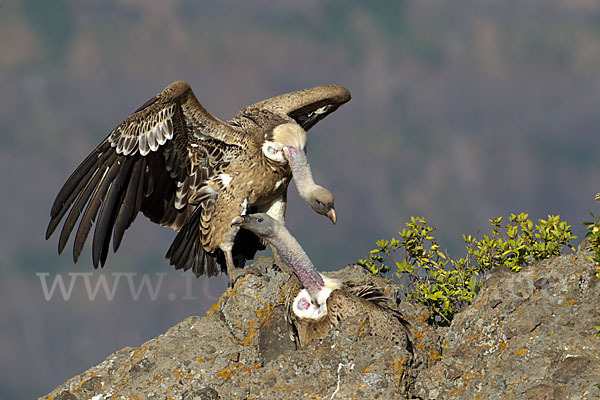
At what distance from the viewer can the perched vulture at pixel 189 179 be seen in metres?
10.2

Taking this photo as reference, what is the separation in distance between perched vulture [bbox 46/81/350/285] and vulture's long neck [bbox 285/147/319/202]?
1 cm

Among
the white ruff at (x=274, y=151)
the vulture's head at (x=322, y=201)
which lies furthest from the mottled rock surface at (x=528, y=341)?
the white ruff at (x=274, y=151)

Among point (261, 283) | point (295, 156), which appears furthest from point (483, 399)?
point (295, 156)

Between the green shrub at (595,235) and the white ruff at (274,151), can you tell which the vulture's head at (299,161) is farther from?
the green shrub at (595,235)

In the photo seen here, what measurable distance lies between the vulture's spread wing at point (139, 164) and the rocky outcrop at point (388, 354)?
1.94 meters

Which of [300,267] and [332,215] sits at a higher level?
[332,215]

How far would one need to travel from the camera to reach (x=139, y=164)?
34.7 ft

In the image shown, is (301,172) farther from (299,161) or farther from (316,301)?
(316,301)

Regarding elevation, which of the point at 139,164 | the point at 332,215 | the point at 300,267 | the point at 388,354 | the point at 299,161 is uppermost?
the point at 299,161

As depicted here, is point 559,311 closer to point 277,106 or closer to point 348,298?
point 348,298

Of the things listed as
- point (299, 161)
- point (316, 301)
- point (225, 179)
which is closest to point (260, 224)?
point (316, 301)

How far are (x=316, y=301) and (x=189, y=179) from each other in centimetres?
392

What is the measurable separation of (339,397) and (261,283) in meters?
2.41

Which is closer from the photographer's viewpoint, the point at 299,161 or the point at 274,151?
the point at 299,161
